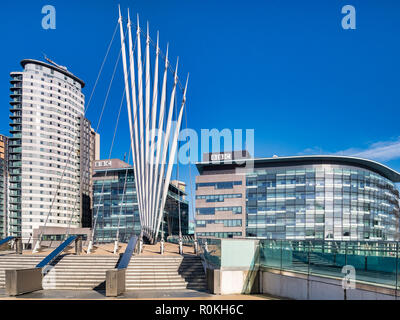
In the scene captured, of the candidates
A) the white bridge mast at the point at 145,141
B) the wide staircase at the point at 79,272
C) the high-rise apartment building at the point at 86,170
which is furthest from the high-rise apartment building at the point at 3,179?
the wide staircase at the point at 79,272

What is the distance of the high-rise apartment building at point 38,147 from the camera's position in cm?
11850

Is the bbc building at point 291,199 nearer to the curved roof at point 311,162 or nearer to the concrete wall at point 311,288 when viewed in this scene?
the curved roof at point 311,162

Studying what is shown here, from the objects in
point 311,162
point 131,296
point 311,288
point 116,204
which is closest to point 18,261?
point 131,296

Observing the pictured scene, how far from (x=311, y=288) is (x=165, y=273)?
10.3m

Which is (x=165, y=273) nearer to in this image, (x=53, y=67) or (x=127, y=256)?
(x=127, y=256)

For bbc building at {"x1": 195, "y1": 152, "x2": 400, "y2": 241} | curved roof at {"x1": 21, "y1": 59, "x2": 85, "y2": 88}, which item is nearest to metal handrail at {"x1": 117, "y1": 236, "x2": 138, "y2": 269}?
bbc building at {"x1": 195, "y1": 152, "x2": 400, "y2": 241}

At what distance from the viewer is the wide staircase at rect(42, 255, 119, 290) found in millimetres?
22031

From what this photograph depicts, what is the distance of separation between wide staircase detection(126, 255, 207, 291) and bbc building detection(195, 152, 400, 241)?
68.9m

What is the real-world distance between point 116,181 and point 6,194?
4495 cm

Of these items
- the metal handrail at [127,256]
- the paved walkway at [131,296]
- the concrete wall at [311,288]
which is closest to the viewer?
the concrete wall at [311,288]

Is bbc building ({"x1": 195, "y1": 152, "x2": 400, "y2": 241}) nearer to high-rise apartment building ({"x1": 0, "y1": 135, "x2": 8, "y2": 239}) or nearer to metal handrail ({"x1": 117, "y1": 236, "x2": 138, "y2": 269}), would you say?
high-rise apartment building ({"x1": 0, "y1": 135, "x2": 8, "y2": 239})

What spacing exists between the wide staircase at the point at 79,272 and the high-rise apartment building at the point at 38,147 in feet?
316
